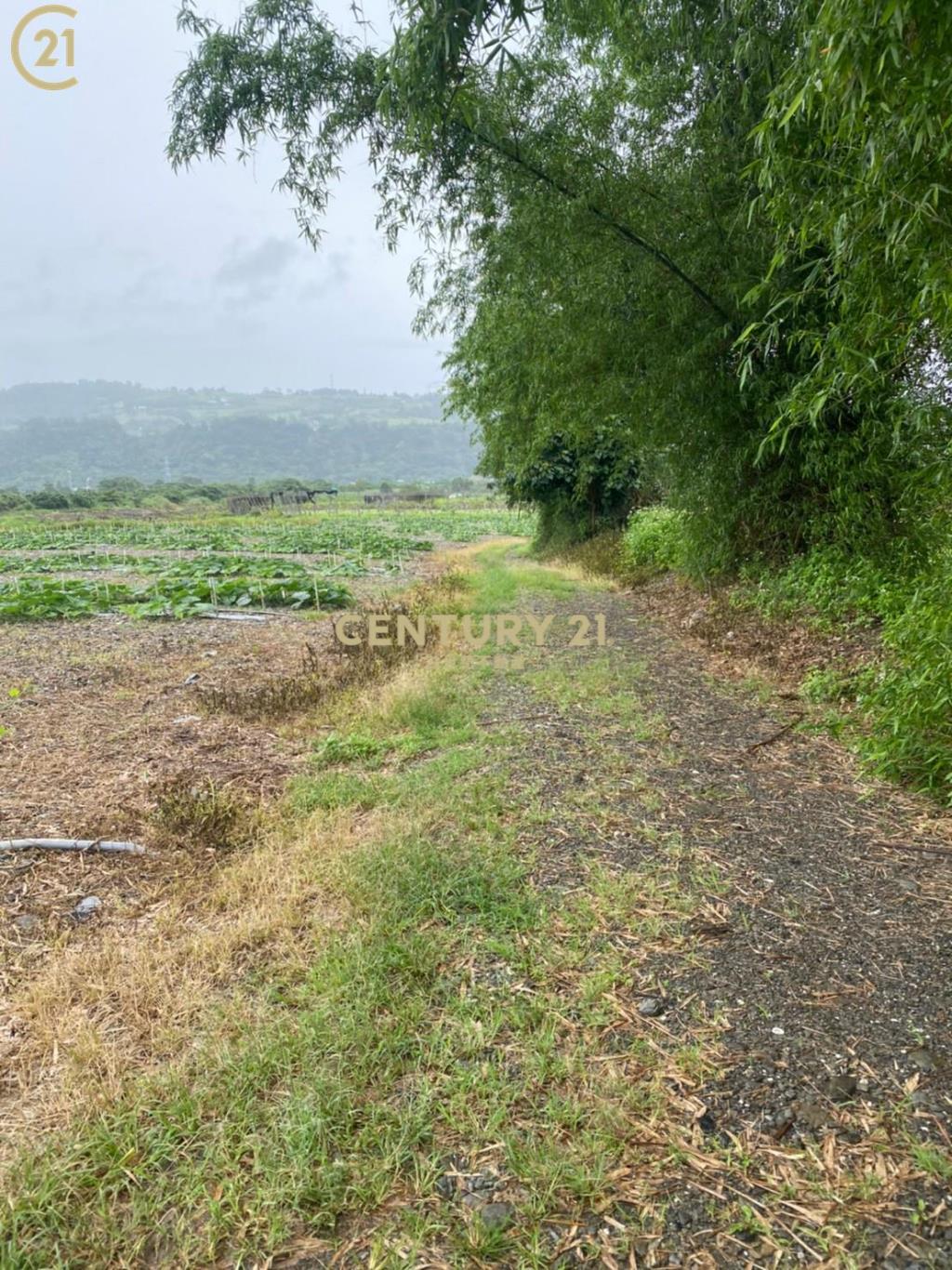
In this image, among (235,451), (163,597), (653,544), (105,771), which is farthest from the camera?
(235,451)

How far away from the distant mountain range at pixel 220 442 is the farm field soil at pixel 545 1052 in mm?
69617

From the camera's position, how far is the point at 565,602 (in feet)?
26.7

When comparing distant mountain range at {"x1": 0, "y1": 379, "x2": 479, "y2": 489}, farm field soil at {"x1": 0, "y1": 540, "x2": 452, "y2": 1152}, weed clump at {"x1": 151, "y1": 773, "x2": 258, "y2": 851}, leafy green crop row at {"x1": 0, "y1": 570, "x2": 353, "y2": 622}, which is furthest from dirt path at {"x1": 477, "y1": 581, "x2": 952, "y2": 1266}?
distant mountain range at {"x1": 0, "y1": 379, "x2": 479, "y2": 489}

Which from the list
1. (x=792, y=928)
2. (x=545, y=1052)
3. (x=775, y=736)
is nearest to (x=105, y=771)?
(x=545, y=1052)

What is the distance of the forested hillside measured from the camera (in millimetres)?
2170

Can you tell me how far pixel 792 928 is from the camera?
1.94 metres

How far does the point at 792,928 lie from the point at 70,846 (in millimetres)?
2494

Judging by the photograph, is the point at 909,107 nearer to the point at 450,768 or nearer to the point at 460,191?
the point at 450,768

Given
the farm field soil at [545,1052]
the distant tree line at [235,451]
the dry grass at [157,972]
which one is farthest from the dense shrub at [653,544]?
the distant tree line at [235,451]

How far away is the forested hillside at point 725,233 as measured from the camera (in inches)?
85.4

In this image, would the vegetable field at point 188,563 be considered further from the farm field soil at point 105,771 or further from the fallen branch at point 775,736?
the fallen branch at point 775,736

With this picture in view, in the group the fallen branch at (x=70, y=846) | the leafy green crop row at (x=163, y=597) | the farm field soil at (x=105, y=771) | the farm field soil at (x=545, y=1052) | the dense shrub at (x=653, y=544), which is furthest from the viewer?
the dense shrub at (x=653, y=544)

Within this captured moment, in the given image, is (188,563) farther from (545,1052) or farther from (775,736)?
(545,1052)

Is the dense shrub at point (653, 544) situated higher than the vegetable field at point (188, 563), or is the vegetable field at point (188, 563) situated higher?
the dense shrub at point (653, 544)
